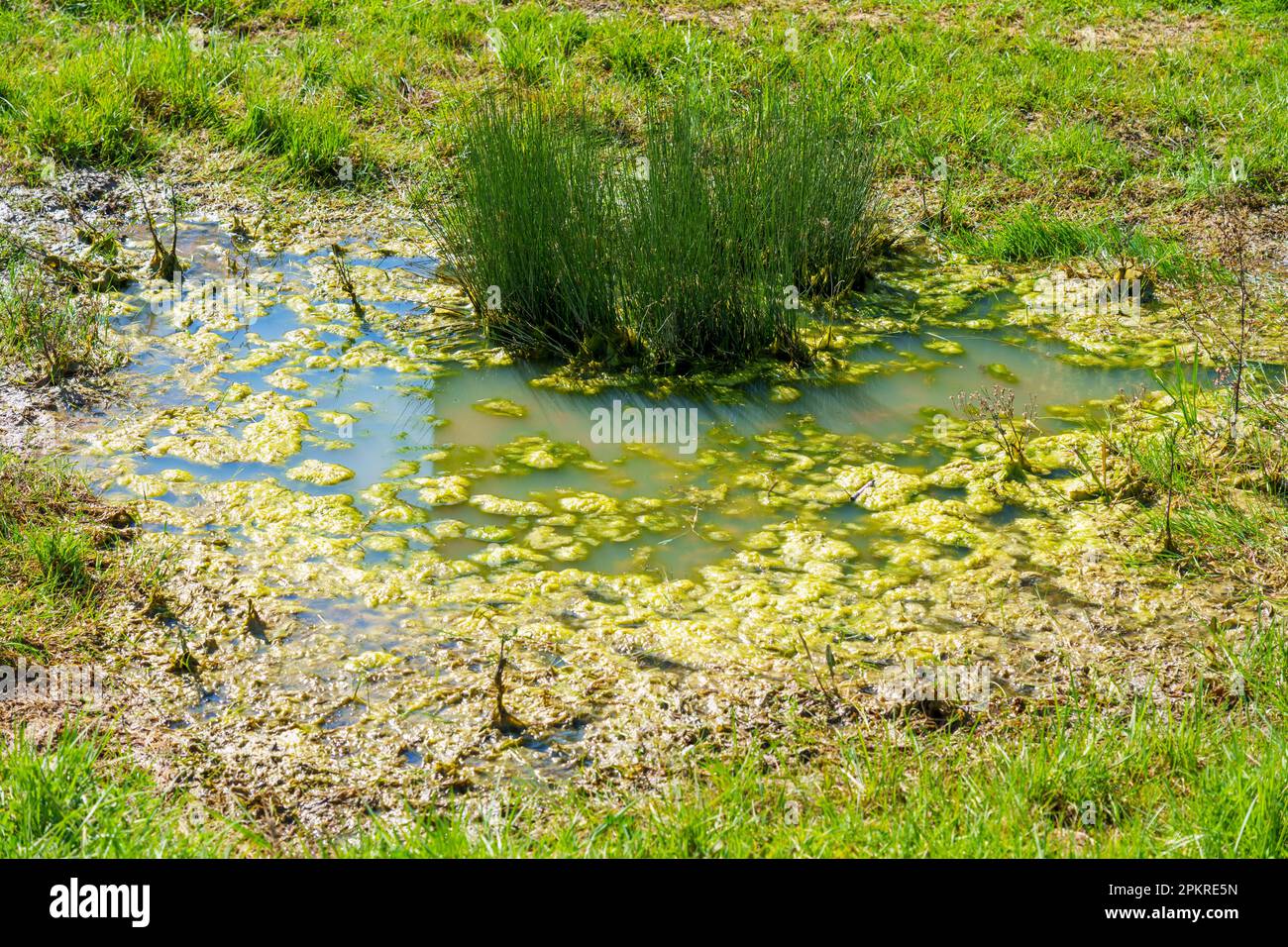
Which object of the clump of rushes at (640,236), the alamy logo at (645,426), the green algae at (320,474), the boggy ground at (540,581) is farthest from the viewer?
the clump of rushes at (640,236)

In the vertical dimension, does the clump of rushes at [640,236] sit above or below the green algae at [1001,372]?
above

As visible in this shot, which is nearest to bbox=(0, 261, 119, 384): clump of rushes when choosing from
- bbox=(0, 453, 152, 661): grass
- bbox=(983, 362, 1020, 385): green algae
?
bbox=(0, 453, 152, 661): grass

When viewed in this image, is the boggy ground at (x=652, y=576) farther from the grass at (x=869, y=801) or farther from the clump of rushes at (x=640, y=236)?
the clump of rushes at (x=640, y=236)

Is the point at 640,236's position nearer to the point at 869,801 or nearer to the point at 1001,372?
the point at 1001,372

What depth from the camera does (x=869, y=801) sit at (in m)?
2.49

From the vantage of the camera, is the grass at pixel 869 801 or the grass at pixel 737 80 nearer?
the grass at pixel 869 801

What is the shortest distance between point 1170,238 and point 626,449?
2.99m

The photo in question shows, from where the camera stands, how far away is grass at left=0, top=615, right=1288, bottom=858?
7.29 ft

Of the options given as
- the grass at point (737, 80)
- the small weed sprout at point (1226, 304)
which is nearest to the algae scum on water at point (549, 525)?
the small weed sprout at point (1226, 304)

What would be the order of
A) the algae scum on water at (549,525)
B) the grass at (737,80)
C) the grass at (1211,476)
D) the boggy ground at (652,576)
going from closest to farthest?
the boggy ground at (652,576) → the algae scum on water at (549,525) → the grass at (1211,476) → the grass at (737,80)

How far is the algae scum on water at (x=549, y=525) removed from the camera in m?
2.92
